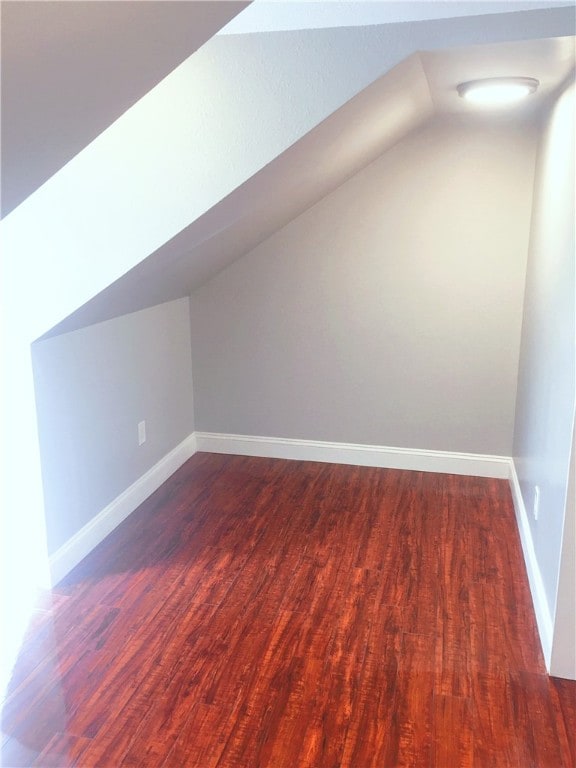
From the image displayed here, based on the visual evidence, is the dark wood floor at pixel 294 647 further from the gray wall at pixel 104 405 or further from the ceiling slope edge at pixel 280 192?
the ceiling slope edge at pixel 280 192

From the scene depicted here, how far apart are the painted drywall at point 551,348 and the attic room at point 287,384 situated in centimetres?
3

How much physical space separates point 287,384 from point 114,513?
1.22 metres

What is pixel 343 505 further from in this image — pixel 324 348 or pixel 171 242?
pixel 171 242

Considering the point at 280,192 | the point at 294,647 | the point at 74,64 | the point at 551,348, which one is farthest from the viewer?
the point at 280,192

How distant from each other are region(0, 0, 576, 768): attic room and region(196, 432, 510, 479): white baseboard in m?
0.02

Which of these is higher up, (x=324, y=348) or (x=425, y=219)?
(x=425, y=219)

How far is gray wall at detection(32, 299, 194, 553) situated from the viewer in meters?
2.42

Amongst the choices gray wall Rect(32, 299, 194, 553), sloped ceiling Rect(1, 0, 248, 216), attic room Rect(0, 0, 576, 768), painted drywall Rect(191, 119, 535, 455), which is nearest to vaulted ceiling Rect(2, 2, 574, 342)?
attic room Rect(0, 0, 576, 768)

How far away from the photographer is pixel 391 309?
11.1 ft

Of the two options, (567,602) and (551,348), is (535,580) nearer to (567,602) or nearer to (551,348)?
(567,602)

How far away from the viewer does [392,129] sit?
2.75 metres

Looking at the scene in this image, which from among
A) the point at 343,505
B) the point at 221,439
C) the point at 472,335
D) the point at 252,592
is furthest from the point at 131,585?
the point at 472,335

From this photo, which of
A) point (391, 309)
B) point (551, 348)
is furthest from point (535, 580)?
point (391, 309)

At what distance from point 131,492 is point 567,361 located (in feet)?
6.59
